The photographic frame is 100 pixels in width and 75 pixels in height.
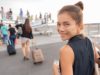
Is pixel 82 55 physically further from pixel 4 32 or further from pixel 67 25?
pixel 4 32

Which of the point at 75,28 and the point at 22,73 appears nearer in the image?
the point at 75,28

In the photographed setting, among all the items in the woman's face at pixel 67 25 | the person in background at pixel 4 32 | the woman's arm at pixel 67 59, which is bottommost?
the person in background at pixel 4 32

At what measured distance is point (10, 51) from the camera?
28.4 feet

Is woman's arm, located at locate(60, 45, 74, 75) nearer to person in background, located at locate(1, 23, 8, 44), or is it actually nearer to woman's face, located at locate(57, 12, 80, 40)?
woman's face, located at locate(57, 12, 80, 40)

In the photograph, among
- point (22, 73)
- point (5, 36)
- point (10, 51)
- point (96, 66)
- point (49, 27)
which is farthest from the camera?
point (49, 27)

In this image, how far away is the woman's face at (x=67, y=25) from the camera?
1.32 meters

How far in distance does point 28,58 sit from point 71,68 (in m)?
6.29

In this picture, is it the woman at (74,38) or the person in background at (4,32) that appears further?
the person in background at (4,32)

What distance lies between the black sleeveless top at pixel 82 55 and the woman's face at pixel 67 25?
1.3 inches

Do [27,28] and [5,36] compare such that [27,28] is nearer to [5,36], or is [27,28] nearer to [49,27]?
[5,36]

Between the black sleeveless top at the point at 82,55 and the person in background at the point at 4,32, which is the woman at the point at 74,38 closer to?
the black sleeveless top at the point at 82,55

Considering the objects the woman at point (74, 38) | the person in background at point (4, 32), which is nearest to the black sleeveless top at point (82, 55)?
the woman at point (74, 38)

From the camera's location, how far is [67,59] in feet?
3.97

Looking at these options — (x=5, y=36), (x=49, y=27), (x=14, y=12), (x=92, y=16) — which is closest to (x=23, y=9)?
(x=14, y=12)
